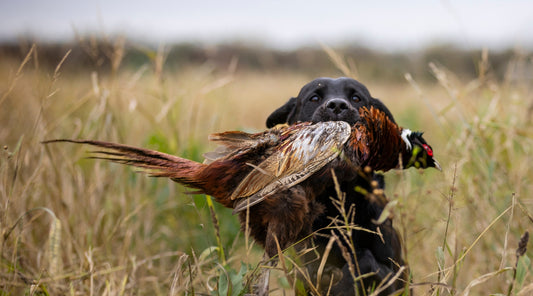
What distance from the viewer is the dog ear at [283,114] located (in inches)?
119

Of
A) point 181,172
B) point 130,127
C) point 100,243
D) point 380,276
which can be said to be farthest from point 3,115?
point 380,276

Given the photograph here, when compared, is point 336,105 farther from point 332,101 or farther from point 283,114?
point 283,114

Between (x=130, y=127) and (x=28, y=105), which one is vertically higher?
(x=28, y=105)

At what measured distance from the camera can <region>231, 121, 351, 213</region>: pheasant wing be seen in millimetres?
2107

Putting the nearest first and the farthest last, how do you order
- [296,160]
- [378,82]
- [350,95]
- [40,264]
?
[296,160]
[350,95]
[40,264]
[378,82]

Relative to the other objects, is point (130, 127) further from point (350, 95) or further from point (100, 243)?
point (350, 95)

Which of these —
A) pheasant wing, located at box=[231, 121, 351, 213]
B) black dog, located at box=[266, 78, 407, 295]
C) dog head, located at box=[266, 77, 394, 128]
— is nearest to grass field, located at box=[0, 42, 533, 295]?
black dog, located at box=[266, 78, 407, 295]

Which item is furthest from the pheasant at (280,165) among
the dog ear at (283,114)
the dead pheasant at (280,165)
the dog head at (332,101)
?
the dog ear at (283,114)

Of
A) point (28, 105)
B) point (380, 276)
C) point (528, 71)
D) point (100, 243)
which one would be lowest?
point (100, 243)

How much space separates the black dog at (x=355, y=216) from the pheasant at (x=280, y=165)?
15 cm

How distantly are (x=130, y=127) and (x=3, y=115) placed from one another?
1.41 meters

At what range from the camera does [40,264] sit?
9.65 feet

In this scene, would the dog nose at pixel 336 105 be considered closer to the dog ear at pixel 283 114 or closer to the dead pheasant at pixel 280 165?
the dead pheasant at pixel 280 165


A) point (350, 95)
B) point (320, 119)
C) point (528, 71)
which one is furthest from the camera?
point (528, 71)
